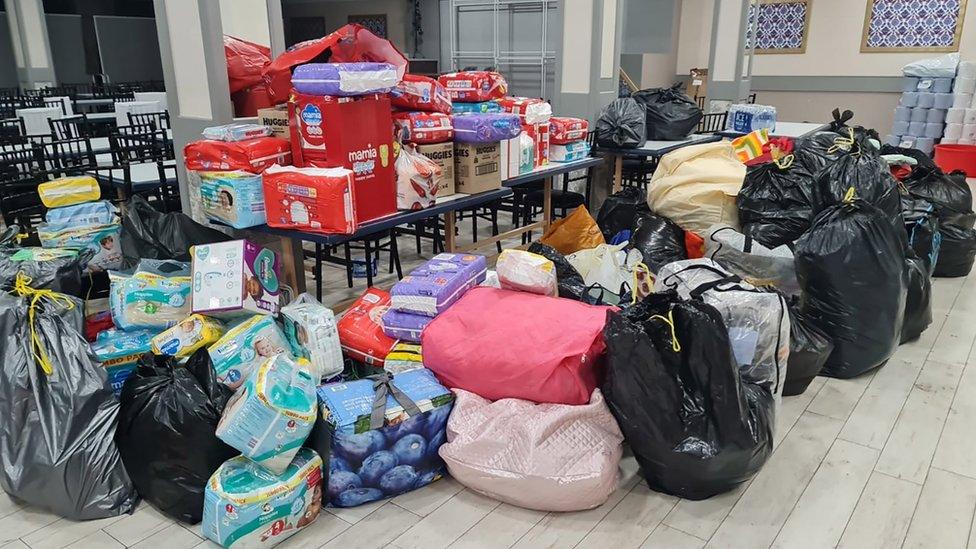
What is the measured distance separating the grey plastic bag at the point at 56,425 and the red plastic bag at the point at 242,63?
1468 millimetres

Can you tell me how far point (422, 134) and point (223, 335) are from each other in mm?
1291

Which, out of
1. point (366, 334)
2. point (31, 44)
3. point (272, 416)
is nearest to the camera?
point (272, 416)

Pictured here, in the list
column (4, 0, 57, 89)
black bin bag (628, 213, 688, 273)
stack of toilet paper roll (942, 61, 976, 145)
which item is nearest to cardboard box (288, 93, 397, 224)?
black bin bag (628, 213, 688, 273)

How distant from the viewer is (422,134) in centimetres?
303

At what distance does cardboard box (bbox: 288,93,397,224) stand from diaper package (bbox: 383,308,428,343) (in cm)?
44

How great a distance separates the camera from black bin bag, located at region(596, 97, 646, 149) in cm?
464

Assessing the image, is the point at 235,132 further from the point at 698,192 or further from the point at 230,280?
the point at 698,192

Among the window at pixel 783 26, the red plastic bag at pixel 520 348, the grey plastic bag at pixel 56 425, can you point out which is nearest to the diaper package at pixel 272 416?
the grey plastic bag at pixel 56 425

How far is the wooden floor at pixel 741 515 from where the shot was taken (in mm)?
1872

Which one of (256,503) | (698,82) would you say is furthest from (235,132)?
(698,82)

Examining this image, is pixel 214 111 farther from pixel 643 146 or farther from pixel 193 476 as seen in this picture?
pixel 643 146

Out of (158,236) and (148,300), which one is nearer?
(148,300)

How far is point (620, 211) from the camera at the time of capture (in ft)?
12.6

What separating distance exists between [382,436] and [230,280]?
0.81 m
